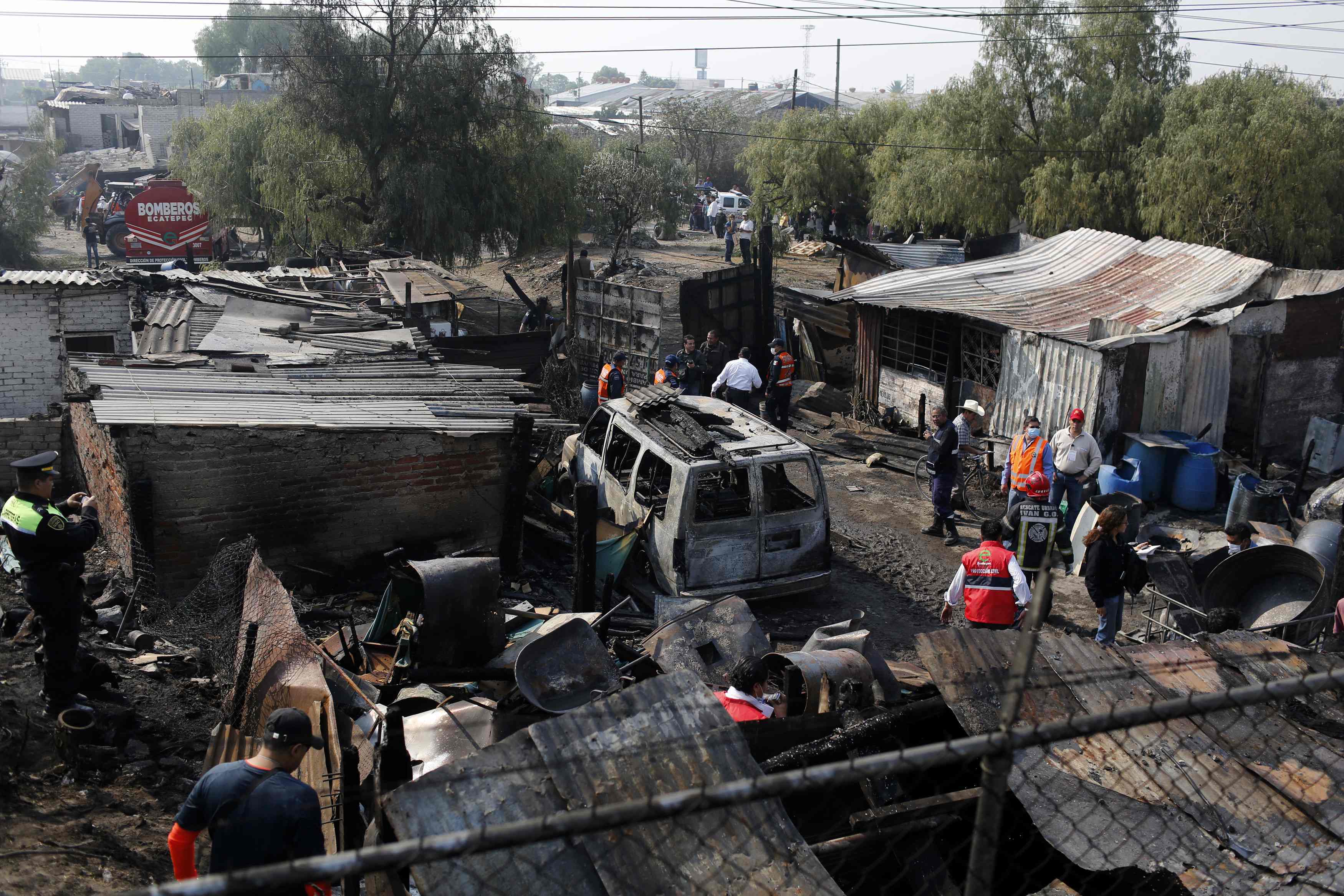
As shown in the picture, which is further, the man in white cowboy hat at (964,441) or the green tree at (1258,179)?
the green tree at (1258,179)

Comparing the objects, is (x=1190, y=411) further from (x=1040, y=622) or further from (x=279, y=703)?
(x=1040, y=622)

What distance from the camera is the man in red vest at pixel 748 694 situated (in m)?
5.41

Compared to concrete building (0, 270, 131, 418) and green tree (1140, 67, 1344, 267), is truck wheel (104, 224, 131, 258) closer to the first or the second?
concrete building (0, 270, 131, 418)

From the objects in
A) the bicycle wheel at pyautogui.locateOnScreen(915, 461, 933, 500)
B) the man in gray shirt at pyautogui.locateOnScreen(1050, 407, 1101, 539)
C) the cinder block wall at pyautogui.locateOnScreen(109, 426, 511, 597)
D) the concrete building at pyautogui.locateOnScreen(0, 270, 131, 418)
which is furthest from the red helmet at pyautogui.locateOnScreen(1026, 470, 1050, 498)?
the concrete building at pyautogui.locateOnScreen(0, 270, 131, 418)

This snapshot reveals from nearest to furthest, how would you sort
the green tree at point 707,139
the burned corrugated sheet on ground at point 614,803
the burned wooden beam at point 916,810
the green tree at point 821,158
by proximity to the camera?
the burned corrugated sheet on ground at point 614,803 < the burned wooden beam at point 916,810 < the green tree at point 821,158 < the green tree at point 707,139

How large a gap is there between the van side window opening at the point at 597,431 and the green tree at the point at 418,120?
49.4ft

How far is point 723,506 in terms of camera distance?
29.2ft

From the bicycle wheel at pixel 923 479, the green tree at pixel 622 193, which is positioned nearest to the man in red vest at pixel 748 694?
the bicycle wheel at pixel 923 479

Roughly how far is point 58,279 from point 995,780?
50.9 ft

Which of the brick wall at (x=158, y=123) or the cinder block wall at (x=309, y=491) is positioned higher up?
the brick wall at (x=158, y=123)

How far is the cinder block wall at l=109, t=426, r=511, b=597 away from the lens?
8.09m

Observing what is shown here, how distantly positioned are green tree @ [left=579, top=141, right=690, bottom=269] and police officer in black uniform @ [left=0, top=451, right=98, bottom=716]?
2423 cm

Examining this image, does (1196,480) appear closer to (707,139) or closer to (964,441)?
(964,441)

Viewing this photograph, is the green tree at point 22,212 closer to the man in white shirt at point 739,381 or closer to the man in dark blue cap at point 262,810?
the man in white shirt at point 739,381
